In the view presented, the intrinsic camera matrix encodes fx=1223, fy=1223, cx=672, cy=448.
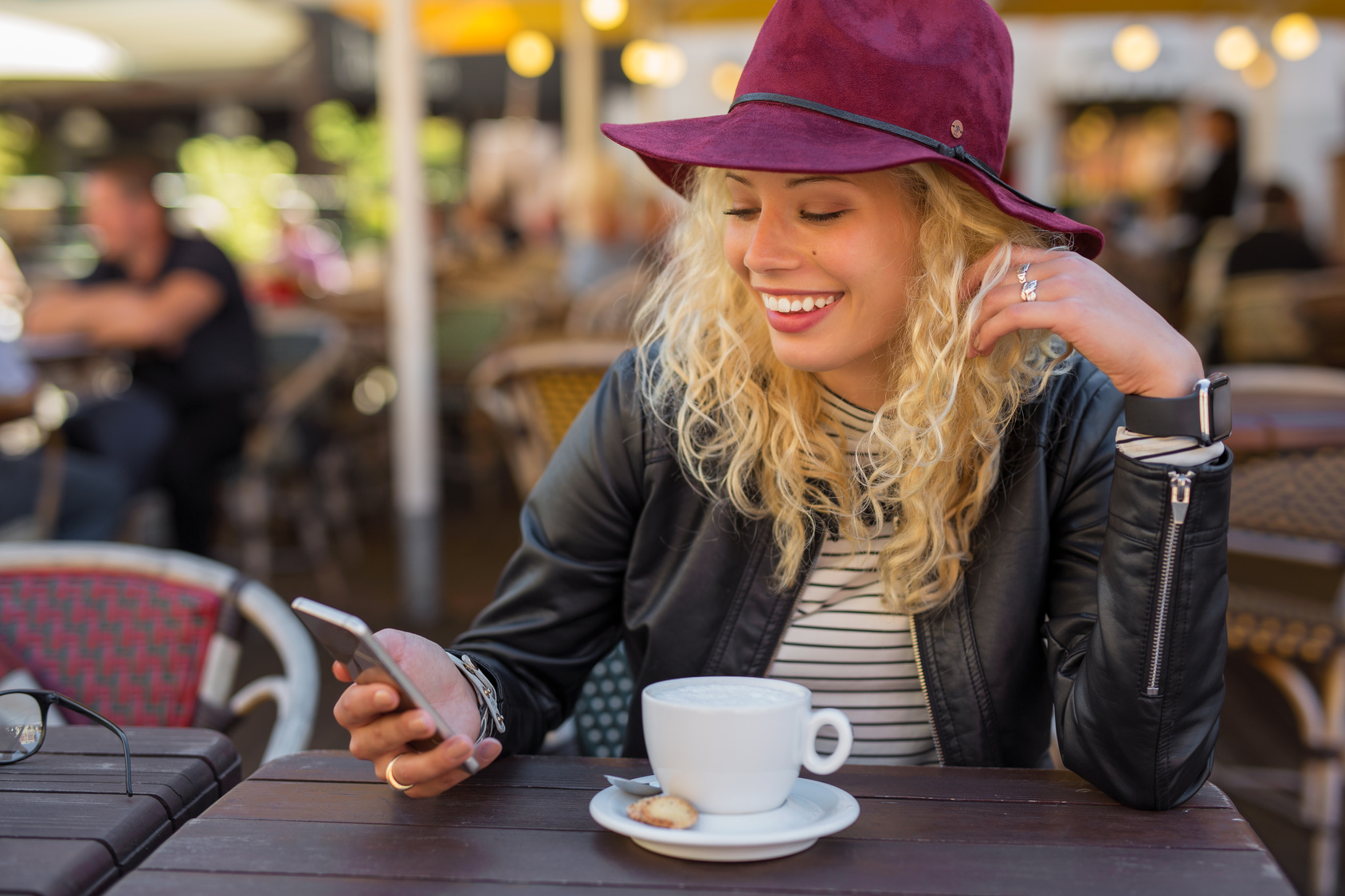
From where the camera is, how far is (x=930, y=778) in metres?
1.03

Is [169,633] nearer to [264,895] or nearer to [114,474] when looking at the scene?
[264,895]

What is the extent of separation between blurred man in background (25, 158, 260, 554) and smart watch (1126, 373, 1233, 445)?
368cm

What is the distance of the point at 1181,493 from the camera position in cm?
105

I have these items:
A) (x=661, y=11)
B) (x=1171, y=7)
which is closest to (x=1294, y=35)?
(x=1171, y=7)

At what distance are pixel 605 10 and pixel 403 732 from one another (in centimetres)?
701

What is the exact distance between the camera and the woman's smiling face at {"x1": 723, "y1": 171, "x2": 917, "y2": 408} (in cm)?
121

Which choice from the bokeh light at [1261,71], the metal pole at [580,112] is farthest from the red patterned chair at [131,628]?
the bokeh light at [1261,71]

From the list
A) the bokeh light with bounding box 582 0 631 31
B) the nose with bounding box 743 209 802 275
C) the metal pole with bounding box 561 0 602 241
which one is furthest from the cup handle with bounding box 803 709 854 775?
the bokeh light with bounding box 582 0 631 31

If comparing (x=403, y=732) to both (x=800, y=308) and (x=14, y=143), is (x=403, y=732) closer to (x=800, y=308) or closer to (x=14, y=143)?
(x=800, y=308)

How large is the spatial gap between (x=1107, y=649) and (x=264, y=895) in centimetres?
74

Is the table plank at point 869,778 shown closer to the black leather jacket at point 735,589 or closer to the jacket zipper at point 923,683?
the black leather jacket at point 735,589

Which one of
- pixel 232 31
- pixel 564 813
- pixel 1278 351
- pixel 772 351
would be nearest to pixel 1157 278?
pixel 1278 351

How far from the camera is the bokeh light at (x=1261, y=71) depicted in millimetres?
8461

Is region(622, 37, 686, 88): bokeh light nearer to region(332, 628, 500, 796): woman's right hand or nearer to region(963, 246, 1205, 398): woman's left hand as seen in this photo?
region(963, 246, 1205, 398): woman's left hand
